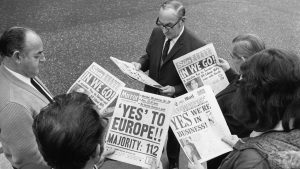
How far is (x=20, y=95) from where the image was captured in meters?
1.87

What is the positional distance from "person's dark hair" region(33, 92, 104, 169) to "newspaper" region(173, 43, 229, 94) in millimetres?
1458

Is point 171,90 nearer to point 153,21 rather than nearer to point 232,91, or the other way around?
point 232,91

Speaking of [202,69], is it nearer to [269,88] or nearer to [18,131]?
[269,88]

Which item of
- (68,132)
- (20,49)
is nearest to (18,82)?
(20,49)

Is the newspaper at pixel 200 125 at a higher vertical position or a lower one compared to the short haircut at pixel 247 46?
lower

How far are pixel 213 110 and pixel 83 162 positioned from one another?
1094 mm

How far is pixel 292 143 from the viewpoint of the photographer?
1309 millimetres

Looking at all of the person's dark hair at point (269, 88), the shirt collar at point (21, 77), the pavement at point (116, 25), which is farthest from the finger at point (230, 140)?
the pavement at point (116, 25)

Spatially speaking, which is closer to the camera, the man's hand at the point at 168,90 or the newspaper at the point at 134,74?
the newspaper at the point at 134,74

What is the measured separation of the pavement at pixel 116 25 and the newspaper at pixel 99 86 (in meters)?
2.21

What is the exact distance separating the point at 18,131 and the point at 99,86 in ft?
2.27

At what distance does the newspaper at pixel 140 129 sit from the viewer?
2018 mm

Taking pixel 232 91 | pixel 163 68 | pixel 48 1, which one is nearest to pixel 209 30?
pixel 48 1

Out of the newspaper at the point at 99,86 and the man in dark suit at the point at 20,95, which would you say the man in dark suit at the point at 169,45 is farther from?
the man in dark suit at the point at 20,95
